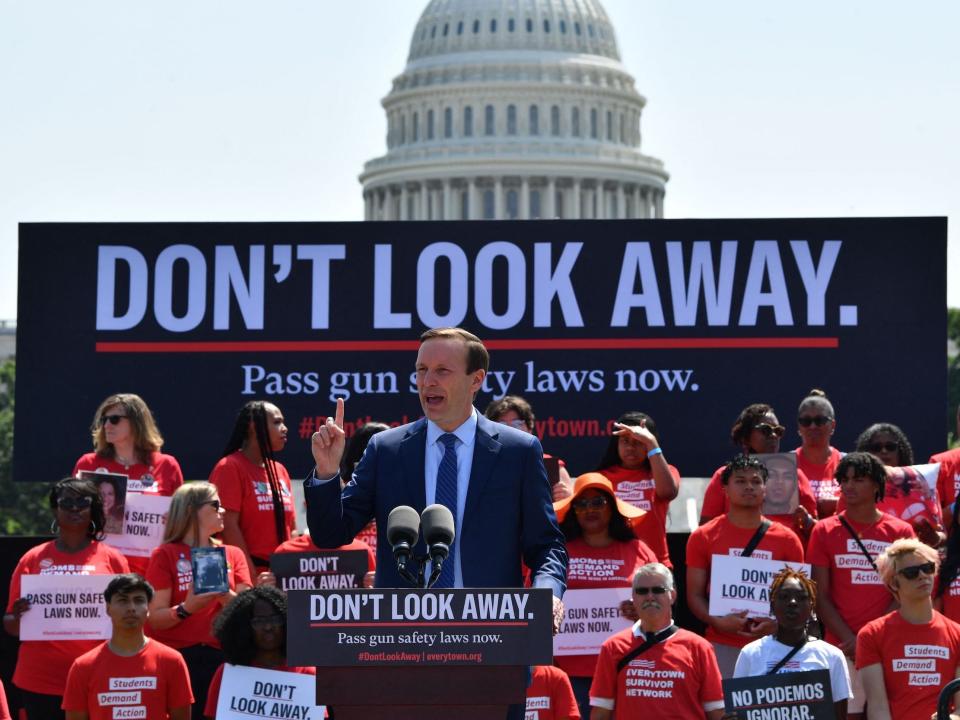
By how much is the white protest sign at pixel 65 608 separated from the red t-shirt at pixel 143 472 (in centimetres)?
92

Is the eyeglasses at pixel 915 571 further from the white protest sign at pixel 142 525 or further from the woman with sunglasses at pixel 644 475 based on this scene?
Answer: the white protest sign at pixel 142 525

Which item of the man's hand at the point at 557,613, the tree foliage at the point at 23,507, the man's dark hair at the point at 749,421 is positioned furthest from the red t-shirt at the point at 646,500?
the tree foliage at the point at 23,507

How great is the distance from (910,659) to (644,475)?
2383 millimetres

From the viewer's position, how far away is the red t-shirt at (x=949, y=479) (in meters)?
11.8

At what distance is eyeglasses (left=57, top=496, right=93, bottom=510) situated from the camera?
10852mm

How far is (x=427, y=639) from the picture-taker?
18.1 ft

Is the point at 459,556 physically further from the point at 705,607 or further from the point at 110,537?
the point at 110,537

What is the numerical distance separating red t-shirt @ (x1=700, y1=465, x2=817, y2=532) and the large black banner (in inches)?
86.9

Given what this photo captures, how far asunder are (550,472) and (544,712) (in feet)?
6.20

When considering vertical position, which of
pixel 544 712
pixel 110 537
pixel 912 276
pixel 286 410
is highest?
pixel 912 276

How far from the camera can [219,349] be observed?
14383mm

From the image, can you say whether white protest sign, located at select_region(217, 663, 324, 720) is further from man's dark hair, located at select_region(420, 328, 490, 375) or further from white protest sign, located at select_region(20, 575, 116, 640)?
man's dark hair, located at select_region(420, 328, 490, 375)

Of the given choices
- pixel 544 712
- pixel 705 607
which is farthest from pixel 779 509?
pixel 544 712

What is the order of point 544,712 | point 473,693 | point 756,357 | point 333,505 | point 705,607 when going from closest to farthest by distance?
point 473,693 → point 333,505 → point 544,712 → point 705,607 → point 756,357
